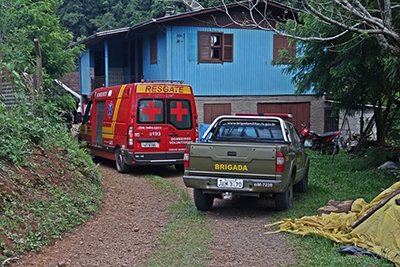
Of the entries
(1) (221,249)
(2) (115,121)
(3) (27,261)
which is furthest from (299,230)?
(2) (115,121)

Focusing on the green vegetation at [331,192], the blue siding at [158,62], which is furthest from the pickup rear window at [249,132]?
the blue siding at [158,62]

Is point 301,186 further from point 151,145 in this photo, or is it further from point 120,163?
point 120,163

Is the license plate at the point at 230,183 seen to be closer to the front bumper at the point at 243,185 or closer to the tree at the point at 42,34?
the front bumper at the point at 243,185

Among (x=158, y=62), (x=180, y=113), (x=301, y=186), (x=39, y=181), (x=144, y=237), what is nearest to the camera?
(x=144, y=237)

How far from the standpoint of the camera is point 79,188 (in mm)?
Answer: 8109

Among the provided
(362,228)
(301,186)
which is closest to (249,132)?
(301,186)

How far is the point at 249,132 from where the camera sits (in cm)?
889

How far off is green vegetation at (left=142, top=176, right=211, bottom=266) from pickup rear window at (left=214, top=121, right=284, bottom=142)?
1.47m

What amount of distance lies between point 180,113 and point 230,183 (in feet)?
17.3

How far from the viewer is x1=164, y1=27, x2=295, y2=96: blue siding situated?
19.7 meters

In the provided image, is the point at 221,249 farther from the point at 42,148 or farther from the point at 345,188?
the point at 345,188

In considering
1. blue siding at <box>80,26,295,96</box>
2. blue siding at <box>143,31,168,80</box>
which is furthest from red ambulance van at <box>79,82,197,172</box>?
blue siding at <box>143,31,168,80</box>

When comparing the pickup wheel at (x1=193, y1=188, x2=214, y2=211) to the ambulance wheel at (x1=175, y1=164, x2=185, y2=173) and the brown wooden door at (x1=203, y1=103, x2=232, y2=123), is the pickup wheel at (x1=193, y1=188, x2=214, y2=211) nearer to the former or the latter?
the ambulance wheel at (x1=175, y1=164, x2=185, y2=173)

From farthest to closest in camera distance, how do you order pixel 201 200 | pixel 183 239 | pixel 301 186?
pixel 301 186 < pixel 201 200 < pixel 183 239
